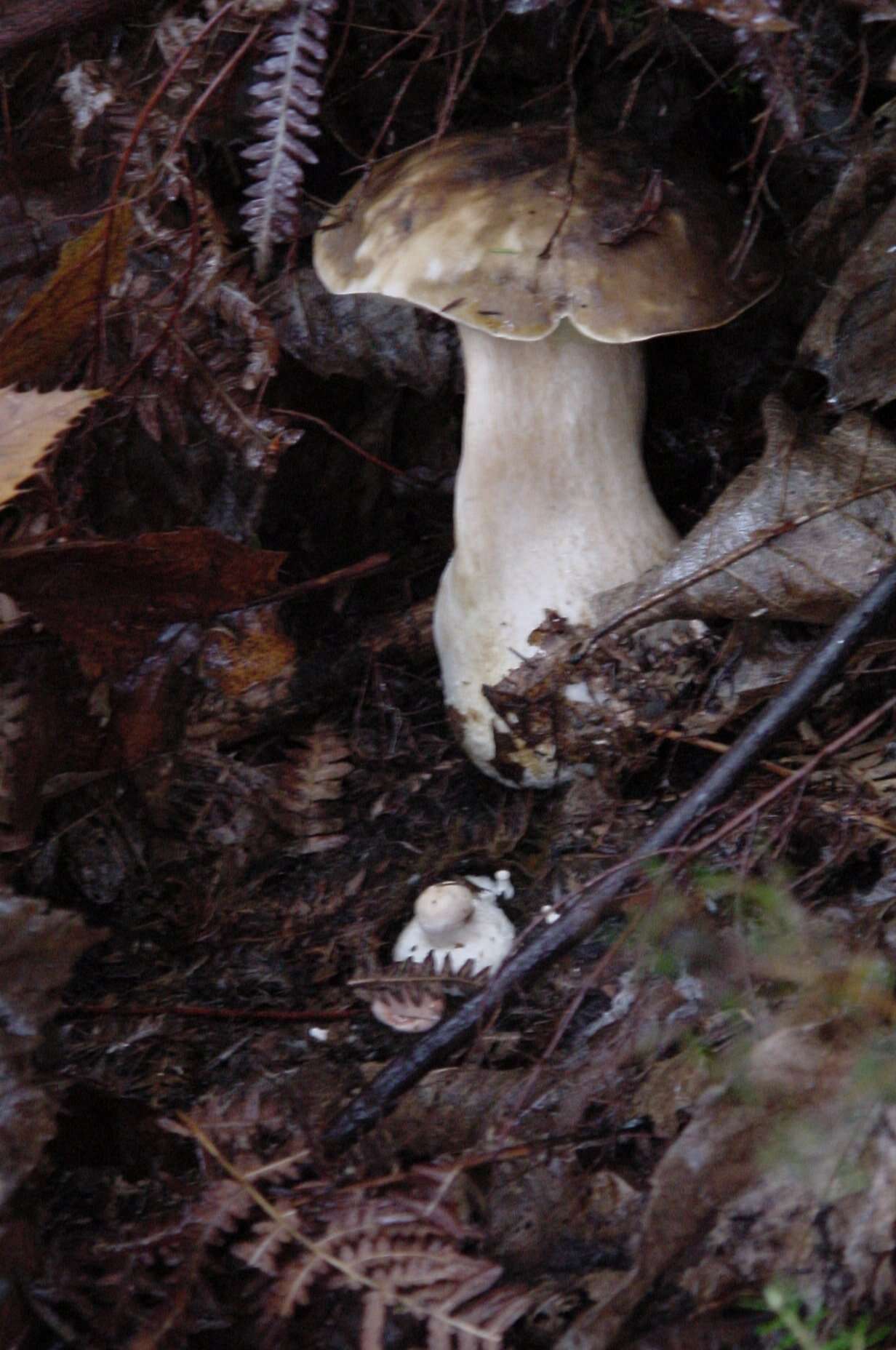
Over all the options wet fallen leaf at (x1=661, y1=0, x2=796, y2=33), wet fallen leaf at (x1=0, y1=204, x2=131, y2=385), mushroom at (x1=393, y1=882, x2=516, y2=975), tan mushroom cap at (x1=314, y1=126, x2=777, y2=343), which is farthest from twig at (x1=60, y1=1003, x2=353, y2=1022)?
wet fallen leaf at (x1=661, y1=0, x2=796, y2=33)

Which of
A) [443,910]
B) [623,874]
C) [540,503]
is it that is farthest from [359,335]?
[623,874]

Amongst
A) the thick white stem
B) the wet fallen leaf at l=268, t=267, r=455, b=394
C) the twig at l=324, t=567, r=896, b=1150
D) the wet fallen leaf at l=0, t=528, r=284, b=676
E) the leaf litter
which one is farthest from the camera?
the wet fallen leaf at l=268, t=267, r=455, b=394

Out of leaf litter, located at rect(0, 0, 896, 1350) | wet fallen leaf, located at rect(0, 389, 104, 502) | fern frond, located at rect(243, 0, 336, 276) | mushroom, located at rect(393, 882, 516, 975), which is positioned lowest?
mushroom, located at rect(393, 882, 516, 975)

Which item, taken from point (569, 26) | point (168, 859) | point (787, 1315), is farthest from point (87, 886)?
point (569, 26)

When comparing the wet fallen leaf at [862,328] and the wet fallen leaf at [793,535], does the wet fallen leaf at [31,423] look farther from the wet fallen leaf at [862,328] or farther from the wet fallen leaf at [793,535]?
the wet fallen leaf at [862,328]

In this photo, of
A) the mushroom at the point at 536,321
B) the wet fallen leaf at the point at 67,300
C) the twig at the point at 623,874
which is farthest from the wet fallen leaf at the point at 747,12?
the wet fallen leaf at the point at 67,300

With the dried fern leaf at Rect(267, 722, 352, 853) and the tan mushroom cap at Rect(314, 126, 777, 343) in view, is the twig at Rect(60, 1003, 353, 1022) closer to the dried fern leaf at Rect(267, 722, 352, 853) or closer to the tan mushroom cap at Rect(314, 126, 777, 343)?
the dried fern leaf at Rect(267, 722, 352, 853)

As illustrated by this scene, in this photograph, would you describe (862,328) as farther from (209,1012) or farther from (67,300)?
(209,1012)
